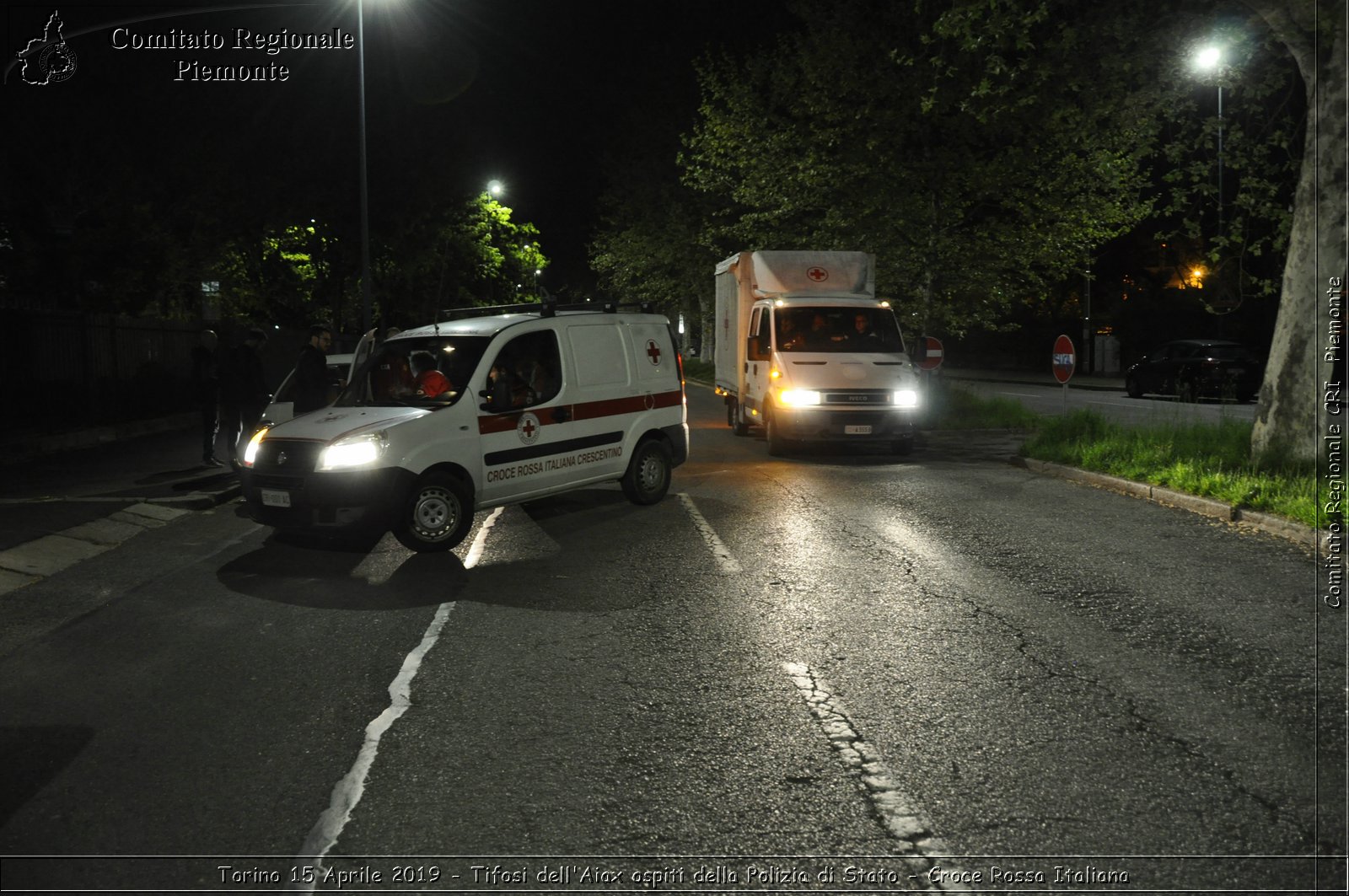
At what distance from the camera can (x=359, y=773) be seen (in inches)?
180

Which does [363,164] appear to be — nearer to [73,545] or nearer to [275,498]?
[73,545]

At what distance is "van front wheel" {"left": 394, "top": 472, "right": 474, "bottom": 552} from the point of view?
9.28 metres

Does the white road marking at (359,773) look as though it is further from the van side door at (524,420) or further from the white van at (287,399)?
the white van at (287,399)

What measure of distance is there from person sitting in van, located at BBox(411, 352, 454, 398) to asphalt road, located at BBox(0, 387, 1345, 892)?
4.84 feet

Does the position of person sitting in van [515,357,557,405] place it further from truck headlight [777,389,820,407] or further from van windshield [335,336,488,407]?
truck headlight [777,389,820,407]

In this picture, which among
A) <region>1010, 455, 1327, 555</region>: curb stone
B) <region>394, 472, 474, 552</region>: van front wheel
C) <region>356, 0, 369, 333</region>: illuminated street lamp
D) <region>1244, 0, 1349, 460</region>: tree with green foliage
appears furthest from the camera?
<region>356, 0, 369, 333</region>: illuminated street lamp

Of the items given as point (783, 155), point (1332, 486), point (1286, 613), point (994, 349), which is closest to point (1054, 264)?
point (783, 155)

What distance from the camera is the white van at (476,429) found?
9070mm

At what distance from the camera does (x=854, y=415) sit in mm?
16500

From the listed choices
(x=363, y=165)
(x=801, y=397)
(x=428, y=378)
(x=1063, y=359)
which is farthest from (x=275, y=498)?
(x=363, y=165)

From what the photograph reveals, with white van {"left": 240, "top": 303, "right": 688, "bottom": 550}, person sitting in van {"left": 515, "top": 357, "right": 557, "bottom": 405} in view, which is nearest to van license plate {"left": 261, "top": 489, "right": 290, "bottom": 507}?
white van {"left": 240, "top": 303, "right": 688, "bottom": 550}

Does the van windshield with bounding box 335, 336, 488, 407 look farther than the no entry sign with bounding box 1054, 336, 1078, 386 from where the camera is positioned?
No

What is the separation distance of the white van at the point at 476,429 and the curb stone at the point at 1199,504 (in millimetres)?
5148

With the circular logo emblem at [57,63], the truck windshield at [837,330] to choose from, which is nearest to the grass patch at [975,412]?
the truck windshield at [837,330]
